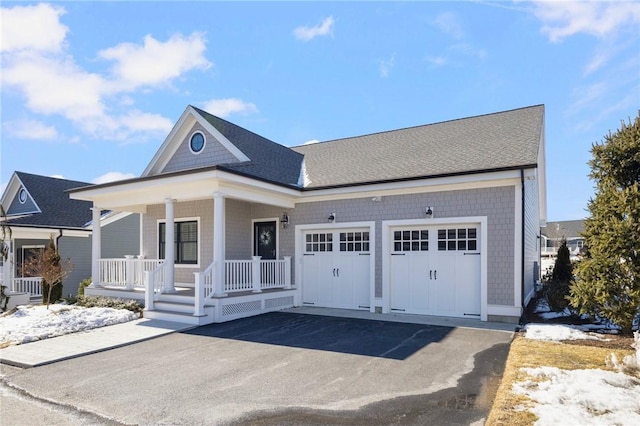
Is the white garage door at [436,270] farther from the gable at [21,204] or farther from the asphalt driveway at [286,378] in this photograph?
the gable at [21,204]

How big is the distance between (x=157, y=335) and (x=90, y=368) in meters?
2.25

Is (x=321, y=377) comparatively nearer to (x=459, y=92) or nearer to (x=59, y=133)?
(x=459, y=92)

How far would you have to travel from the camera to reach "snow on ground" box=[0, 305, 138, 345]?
839 centimetres

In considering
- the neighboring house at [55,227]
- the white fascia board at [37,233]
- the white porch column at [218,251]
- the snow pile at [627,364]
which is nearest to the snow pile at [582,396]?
the snow pile at [627,364]

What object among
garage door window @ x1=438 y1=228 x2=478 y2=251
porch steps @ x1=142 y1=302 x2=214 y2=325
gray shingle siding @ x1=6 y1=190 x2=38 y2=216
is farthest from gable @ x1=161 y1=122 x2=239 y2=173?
gray shingle siding @ x1=6 y1=190 x2=38 y2=216

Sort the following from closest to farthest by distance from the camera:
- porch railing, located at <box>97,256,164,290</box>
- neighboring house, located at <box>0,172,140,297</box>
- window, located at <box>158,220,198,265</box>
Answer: porch railing, located at <box>97,256,164,290</box>, window, located at <box>158,220,198,265</box>, neighboring house, located at <box>0,172,140,297</box>

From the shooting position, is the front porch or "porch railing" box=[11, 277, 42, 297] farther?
"porch railing" box=[11, 277, 42, 297]

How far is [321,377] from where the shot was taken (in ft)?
18.9

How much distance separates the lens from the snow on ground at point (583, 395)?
13.0ft

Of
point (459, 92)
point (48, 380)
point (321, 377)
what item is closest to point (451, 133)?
point (459, 92)

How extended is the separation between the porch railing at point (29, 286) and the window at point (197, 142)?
30.0 feet

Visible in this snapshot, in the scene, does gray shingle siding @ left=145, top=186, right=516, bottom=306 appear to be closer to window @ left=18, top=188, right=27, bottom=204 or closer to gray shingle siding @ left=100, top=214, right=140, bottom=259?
gray shingle siding @ left=100, top=214, right=140, bottom=259

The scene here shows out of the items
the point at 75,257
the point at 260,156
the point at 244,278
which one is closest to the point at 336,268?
the point at 244,278

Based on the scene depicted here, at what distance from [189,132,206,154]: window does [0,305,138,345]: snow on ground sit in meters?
5.71
